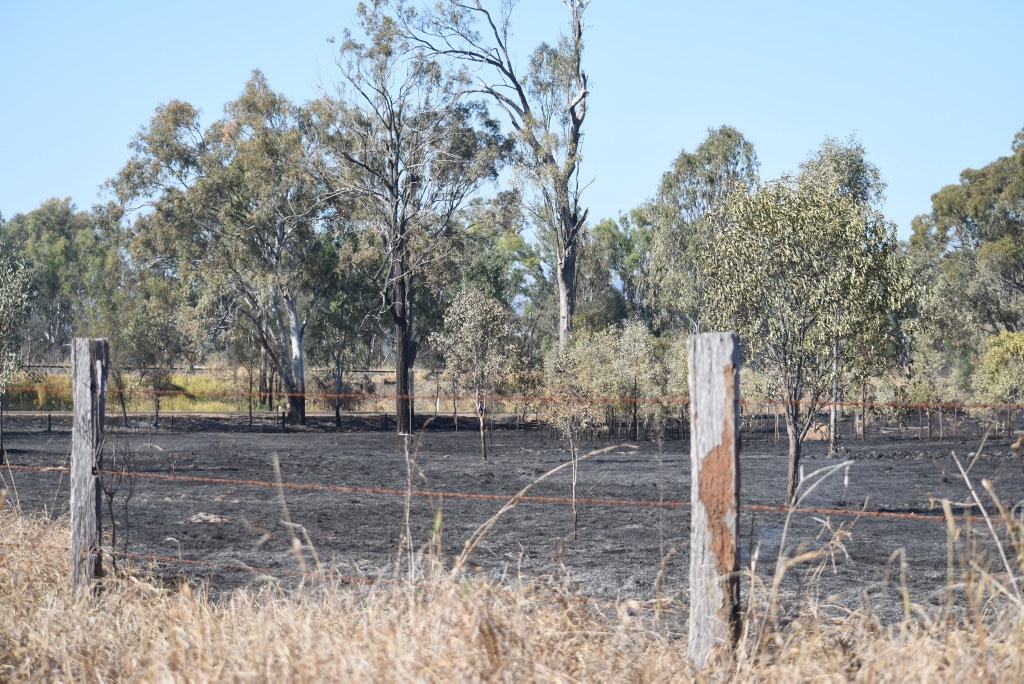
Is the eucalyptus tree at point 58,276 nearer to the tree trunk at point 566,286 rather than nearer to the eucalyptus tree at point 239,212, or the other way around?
the eucalyptus tree at point 239,212

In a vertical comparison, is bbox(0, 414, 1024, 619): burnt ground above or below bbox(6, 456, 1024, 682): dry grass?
below

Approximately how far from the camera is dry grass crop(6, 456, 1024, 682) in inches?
134

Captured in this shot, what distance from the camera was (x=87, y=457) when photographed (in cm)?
556

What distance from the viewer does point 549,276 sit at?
65.0m

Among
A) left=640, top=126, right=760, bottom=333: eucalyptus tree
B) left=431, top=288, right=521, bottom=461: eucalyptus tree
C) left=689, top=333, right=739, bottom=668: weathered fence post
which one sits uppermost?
left=640, top=126, right=760, bottom=333: eucalyptus tree

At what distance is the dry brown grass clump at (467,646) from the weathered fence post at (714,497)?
15 centimetres

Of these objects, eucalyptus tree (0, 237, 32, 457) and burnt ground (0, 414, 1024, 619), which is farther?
eucalyptus tree (0, 237, 32, 457)

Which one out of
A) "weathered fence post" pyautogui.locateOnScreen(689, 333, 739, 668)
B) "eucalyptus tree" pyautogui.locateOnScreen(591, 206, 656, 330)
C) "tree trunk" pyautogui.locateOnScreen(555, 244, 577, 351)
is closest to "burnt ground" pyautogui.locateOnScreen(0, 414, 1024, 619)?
"weathered fence post" pyautogui.locateOnScreen(689, 333, 739, 668)

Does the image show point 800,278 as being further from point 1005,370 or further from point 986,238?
point 986,238

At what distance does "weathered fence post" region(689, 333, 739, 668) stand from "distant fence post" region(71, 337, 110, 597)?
10.9 ft

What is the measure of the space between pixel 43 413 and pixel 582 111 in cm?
2240

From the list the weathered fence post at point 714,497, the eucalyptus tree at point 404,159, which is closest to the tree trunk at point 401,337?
the eucalyptus tree at point 404,159

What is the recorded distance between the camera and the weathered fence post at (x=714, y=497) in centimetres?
383

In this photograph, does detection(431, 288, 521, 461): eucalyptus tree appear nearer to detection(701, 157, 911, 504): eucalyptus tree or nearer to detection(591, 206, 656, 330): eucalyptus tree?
detection(701, 157, 911, 504): eucalyptus tree
